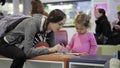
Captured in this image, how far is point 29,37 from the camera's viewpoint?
8.21 ft

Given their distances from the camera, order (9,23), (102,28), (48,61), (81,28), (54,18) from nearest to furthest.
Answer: (48,61)
(54,18)
(9,23)
(81,28)
(102,28)

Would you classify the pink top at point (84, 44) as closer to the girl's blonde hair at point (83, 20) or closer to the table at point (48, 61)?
the girl's blonde hair at point (83, 20)

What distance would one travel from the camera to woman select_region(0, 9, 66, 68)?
8.23 ft

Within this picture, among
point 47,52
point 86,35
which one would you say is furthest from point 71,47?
point 47,52

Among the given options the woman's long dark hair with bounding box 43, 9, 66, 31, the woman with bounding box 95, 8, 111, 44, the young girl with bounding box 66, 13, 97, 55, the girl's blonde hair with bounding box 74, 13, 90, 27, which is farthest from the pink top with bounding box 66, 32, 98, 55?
the woman with bounding box 95, 8, 111, 44

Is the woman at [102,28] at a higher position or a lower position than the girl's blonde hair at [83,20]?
lower

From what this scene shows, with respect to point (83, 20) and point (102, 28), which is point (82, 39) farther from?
point (102, 28)

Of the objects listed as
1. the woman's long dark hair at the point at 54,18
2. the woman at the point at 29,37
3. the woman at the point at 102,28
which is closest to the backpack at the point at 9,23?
the woman at the point at 29,37

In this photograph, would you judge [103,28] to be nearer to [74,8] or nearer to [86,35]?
[74,8]

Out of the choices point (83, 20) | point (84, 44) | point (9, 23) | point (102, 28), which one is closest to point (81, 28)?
point (83, 20)

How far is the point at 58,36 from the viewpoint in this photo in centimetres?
479

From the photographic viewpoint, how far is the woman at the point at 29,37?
8.23ft

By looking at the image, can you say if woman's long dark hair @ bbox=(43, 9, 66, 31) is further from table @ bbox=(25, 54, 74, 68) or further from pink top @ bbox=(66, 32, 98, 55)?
pink top @ bbox=(66, 32, 98, 55)

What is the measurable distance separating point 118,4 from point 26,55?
4.91 metres
